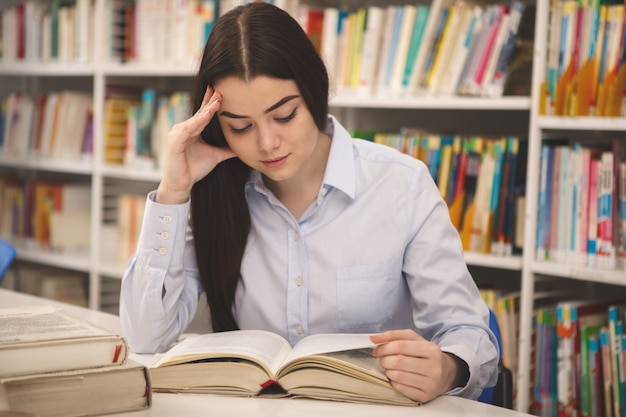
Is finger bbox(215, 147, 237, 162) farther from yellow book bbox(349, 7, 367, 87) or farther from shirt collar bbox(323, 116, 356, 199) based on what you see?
yellow book bbox(349, 7, 367, 87)

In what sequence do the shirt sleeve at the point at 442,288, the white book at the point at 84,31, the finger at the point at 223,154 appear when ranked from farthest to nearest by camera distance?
the white book at the point at 84,31
the finger at the point at 223,154
the shirt sleeve at the point at 442,288

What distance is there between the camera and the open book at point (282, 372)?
1179mm

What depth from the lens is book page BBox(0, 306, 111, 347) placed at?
1116 mm

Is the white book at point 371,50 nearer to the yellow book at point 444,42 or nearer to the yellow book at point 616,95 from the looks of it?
the yellow book at point 444,42

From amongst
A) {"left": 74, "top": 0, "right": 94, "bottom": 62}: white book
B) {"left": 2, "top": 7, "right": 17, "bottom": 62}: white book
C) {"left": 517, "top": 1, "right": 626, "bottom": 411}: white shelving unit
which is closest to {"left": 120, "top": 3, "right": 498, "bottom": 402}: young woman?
{"left": 517, "top": 1, "right": 626, "bottom": 411}: white shelving unit

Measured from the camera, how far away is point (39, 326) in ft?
3.90

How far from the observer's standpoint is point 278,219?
1.60m

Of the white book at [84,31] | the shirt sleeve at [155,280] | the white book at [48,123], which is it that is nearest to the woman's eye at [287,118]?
the shirt sleeve at [155,280]

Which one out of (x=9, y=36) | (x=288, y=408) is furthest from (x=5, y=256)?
(x=9, y=36)

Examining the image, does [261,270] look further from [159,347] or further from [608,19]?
[608,19]

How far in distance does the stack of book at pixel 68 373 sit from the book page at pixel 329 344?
0.72ft

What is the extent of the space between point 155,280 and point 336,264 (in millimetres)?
328

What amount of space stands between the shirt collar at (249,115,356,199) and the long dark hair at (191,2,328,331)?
0.16ft

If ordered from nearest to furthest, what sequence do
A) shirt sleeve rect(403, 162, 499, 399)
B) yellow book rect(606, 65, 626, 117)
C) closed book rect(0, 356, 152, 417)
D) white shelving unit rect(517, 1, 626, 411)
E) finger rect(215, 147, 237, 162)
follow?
closed book rect(0, 356, 152, 417)
shirt sleeve rect(403, 162, 499, 399)
finger rect(215, 147, 237, 162)
yellow book rect(606, 65, 626, 117)
white shelving unit rect(517, 1, 626, 411)
